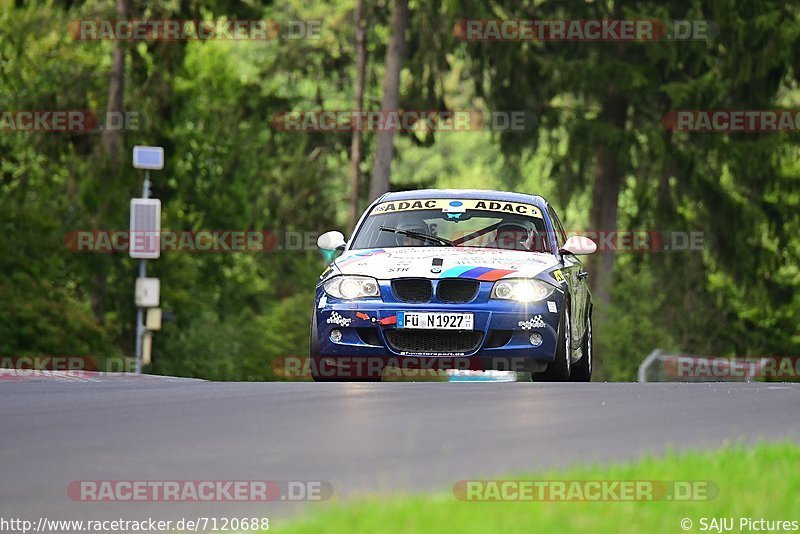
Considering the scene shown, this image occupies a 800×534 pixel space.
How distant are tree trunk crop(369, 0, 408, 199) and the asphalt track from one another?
29074 millimetres

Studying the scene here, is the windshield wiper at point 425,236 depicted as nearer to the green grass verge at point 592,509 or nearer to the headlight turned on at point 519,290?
the headlight turned on at point 519,290

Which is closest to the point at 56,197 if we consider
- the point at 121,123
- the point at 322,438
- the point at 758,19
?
the point at 121,123

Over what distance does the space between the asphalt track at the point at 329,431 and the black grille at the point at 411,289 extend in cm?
108

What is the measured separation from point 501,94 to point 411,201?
2881 centimetres

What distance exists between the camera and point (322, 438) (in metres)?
10.0

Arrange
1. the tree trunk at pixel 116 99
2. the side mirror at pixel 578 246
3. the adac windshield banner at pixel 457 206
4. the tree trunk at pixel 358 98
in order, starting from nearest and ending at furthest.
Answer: the side mirror at pixel 578 246 → the adac windshield banner at pixel 457 206 → the tree trunk at pixel 116 99 → the tree trunk at pixel 358 98

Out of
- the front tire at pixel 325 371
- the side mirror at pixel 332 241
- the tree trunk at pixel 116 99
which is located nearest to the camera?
the front tire at pixel 325 371

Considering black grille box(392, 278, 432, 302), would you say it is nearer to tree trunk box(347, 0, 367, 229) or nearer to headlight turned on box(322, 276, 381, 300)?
headlight turned on box(322, 276, 381, 300)

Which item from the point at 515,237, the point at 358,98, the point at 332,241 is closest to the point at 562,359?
the point at 515,237

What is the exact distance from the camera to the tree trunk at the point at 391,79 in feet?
142

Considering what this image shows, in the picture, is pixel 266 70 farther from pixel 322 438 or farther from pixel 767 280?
pixel 322 438

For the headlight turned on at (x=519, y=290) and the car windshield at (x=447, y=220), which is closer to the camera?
the headlight turned on at (x=519, y=290)

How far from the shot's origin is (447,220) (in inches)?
651

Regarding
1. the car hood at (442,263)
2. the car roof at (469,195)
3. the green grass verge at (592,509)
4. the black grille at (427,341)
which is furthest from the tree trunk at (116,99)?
the green grass verge at (592,509)
